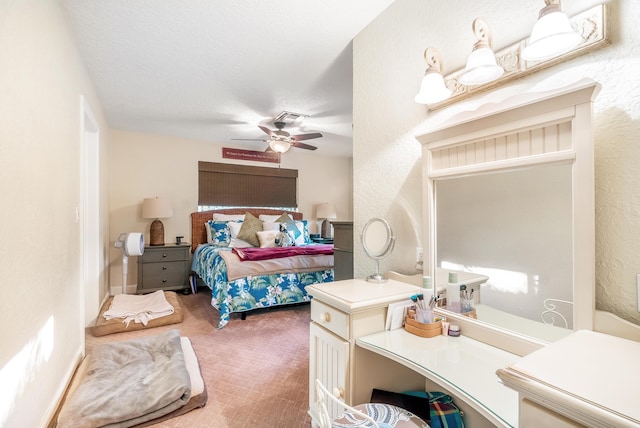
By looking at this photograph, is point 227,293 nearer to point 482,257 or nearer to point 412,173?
point 412,173

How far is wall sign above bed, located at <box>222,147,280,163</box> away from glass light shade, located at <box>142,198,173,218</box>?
1.32m

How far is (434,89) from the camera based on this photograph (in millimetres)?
1405

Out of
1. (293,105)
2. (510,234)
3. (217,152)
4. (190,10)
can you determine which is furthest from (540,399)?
(217,152)

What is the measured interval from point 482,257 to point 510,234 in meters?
0.17

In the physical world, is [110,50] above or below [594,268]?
above

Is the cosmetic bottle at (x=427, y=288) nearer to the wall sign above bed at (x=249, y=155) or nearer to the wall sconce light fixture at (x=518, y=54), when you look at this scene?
the wall sconce light fixture at (x=518, y=54)

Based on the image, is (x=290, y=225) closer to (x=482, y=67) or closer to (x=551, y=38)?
(x=482, y=67)

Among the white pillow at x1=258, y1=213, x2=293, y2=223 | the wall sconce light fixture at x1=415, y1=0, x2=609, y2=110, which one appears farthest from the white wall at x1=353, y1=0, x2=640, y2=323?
the white pillow at x1=258, y1=213, x2=293, y2=223

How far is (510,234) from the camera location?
120cm

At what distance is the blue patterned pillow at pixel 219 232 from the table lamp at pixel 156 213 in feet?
2.02

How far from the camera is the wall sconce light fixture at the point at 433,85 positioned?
55.2 inches

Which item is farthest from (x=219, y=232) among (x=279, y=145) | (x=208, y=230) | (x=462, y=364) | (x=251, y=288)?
(x=462, y=364)

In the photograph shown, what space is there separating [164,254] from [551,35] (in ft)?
15.4

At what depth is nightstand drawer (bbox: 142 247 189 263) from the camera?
4.32 meters
